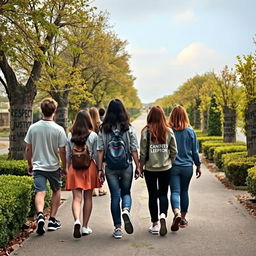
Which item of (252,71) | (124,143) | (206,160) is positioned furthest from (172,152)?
(206,160)

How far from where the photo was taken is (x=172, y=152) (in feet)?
19.7

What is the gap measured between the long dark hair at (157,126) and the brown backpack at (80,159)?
92 cm

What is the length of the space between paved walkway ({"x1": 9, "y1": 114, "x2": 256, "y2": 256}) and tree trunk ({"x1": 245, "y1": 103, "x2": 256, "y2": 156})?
3719mm

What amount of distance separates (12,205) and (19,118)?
5334 millimetres

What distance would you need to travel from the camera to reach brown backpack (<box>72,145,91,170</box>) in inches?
229

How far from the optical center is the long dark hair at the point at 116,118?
5781 millimetres

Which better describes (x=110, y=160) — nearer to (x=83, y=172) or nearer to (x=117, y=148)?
(x=117, y=148)

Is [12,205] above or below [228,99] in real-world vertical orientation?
below

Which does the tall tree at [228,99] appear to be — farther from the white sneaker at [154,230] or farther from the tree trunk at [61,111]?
the white sneaker at [154,230]

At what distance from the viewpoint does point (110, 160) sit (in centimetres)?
573

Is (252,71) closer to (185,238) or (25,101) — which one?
(25,101)

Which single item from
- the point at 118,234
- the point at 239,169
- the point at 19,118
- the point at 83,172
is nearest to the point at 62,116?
the point at 19,118

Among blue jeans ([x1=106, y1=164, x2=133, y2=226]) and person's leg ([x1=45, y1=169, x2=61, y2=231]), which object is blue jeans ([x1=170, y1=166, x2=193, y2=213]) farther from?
person's leg ([x1=45, y1=169, x2=61, y2=231])

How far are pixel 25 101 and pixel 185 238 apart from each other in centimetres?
613
